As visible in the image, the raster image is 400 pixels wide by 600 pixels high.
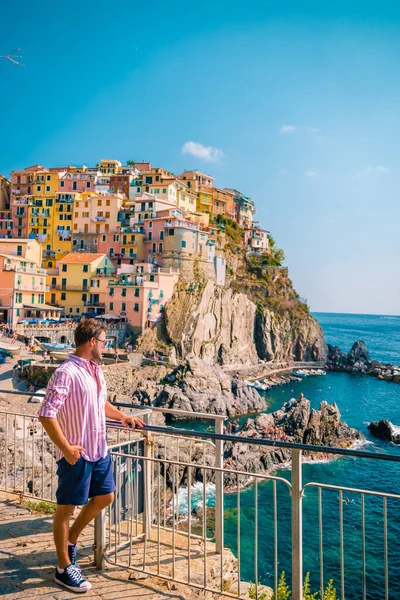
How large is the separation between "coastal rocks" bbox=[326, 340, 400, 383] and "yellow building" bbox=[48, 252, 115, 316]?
114 feet

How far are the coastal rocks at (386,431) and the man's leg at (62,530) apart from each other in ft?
110

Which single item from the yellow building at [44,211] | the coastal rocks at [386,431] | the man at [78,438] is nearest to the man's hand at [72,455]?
the man at [78,438]

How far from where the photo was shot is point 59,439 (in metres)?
3.65

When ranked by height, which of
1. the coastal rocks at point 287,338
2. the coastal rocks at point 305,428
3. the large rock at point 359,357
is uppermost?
the coastal rocks at point 287,338

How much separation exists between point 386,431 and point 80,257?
38.3 m

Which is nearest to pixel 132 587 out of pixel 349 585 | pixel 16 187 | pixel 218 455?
pixel 218 455

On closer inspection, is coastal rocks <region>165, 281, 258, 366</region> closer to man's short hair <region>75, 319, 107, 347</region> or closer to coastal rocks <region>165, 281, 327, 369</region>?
coastal rocks <region>165, 281, 327, 369</region>

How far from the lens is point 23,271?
48.1 m

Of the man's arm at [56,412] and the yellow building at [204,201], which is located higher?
the yellow building at [204,201]

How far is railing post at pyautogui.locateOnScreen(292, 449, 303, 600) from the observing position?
148 inches

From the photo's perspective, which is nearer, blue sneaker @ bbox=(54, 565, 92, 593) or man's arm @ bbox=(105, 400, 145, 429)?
blue sneaker @ bbox=(54, 565, 92, 593)

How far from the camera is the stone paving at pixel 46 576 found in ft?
12.8

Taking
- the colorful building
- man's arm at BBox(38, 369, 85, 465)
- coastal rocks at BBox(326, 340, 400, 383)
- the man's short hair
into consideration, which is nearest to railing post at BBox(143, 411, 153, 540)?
man's arm at BBox(38, 369, 85, 465)

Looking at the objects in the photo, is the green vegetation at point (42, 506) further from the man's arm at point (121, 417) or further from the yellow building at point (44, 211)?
the yellow building at point (44, 211)
